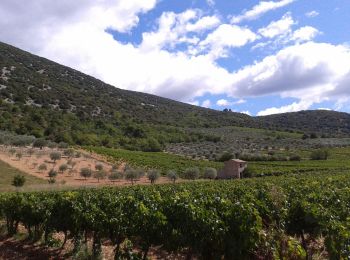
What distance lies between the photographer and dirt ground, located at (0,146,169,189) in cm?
5116

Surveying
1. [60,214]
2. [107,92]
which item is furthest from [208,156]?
[60,214]

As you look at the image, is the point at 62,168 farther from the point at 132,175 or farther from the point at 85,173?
the point at 132,175

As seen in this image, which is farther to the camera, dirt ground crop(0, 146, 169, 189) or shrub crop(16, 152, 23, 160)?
shrub crop(16, 152, 23, 160)

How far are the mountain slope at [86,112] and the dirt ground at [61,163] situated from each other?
45.5 ft

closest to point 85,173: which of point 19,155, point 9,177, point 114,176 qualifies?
point 114,176

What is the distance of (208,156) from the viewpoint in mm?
87125

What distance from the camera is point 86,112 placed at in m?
95.2

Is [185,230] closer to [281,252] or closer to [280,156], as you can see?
[281,252]

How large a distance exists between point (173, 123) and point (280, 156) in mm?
40077

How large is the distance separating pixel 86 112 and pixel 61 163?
125ft

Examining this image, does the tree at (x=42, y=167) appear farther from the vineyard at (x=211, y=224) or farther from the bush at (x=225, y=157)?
the bush at (x=225, y=157)

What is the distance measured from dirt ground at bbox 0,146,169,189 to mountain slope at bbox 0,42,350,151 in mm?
13873

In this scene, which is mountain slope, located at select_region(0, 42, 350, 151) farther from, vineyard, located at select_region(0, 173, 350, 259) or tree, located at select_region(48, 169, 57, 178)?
vineyard, located at select_region(0, 173, 350, 259)

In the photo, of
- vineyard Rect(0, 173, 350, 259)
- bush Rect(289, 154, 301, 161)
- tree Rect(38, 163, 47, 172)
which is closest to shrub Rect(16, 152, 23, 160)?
tree Rect(38, 163, 47, 172)
